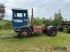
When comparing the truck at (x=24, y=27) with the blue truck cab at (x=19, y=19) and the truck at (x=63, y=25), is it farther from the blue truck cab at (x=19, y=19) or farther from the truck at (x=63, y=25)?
the truck at (x=63, y=25)

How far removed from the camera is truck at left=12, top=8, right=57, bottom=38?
62.5 feet

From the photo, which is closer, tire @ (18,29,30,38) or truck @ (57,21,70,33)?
tire @ (18,29,30,38)

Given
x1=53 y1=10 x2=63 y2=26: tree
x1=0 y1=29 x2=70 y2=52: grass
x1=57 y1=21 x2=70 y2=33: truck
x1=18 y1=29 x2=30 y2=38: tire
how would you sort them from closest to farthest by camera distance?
1. x1=0 y1=29 x2=70 y2=52: grass
2. x1=18 y1=29 x2=30 y2=38: tire
3. x1=57 y1=21 x2=70 y2=33: truck
4. x1=53 y1=10 x2=63 y2=26: tree

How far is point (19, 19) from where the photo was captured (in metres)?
19.5

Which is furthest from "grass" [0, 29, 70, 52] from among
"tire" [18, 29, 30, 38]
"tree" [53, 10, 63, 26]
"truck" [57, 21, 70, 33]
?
"tree" [53, 10, 63, 26]

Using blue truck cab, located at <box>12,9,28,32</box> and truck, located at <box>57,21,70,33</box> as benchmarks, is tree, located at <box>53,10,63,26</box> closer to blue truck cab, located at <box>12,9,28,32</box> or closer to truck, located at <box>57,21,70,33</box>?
truck, located at <box>57,21,70,33</box>

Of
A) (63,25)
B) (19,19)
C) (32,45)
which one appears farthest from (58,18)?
(32,45)

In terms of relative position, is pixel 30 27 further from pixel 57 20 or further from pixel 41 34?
pixel 57 20

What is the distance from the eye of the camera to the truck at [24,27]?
1906 cm

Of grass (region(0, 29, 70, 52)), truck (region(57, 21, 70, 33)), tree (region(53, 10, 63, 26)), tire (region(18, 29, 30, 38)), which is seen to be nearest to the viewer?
grass (region(0, 29, 70, 52))

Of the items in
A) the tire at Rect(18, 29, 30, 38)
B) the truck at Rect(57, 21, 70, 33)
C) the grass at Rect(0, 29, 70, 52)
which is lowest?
the grass at Rect(0, 29, 70, 52)

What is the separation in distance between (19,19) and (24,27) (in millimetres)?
902

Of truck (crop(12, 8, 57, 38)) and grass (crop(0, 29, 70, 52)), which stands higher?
truck (crop(12, 8, 57, 38))

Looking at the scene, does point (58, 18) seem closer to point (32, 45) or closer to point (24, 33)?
point (24, 33)
